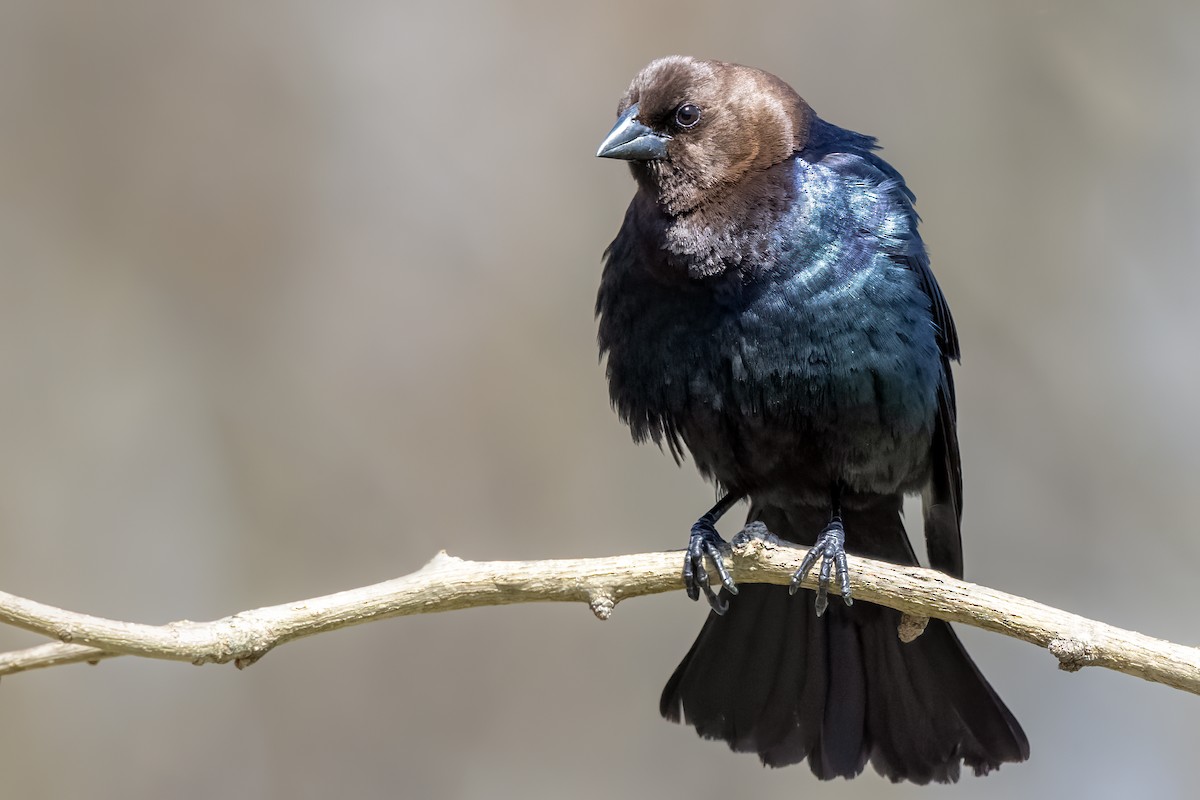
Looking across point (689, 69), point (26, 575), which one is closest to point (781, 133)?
point (689, 69)

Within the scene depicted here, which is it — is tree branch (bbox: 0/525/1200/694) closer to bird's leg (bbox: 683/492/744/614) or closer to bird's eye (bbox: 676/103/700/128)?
bird's leg (bbox: 683/492/744/614)

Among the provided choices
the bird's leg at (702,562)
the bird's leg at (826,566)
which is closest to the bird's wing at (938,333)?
the bird's leg at (826,566)

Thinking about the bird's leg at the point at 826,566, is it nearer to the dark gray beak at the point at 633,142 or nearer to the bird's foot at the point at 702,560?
the bird's foot at the point at 702,560

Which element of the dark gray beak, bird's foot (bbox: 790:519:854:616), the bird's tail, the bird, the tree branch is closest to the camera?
the tree branch

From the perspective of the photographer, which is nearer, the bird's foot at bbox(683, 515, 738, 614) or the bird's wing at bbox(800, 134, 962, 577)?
the bird's foot at bbox(683, 515, 738, 614)

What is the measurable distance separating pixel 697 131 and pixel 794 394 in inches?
31.6

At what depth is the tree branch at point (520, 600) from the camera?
2.82 metres

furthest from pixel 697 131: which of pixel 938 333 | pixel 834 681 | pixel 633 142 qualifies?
pixel 834 681

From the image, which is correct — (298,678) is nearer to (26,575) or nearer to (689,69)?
(26,575)

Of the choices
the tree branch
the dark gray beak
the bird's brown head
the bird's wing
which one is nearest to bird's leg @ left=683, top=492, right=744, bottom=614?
the tree branch

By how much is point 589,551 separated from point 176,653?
2993 mm

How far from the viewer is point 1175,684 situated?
2820 millimetres

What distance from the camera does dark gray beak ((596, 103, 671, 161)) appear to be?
368cm

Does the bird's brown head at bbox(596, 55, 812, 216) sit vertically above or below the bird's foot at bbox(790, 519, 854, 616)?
above
